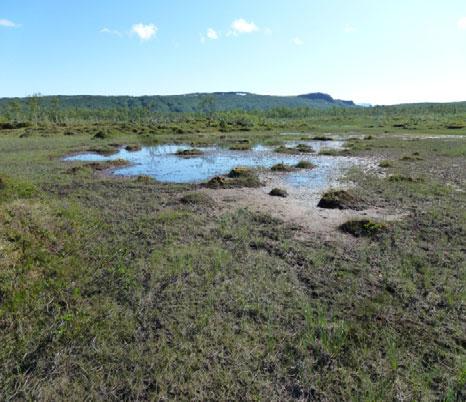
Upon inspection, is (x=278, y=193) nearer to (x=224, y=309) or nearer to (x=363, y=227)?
(x=363, y=227)

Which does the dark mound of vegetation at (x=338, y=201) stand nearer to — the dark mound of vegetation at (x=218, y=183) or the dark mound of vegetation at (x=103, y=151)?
the dark mound of vegetation at (x=218, y=183)

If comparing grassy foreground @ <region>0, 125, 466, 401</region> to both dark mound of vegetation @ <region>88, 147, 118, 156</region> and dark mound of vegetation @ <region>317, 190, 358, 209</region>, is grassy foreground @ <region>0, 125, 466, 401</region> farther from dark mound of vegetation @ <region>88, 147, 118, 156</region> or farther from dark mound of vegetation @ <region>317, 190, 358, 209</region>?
dark mound of vegetation @ <region>88, 147, 118, 156</region>

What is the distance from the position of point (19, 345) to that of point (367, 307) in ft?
21.1

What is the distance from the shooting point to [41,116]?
11525cm

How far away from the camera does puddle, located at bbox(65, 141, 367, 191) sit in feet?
70.3

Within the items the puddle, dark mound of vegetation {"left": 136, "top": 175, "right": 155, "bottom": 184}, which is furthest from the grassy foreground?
the puddle

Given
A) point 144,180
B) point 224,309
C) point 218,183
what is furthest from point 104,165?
point 224,309

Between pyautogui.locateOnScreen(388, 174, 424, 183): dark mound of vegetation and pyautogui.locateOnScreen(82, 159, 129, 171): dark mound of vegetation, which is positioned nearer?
pyautogui.locateOnScreen(388, 174, 424, 183): dark mound of vegetation

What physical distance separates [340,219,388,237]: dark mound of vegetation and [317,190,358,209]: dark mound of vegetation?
8.97 feet

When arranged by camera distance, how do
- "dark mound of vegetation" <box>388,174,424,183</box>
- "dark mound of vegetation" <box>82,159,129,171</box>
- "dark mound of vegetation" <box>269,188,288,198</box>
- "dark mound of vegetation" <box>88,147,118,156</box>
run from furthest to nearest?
"dark mound of vegetation" <box>88,147,118,156</box> → "dark mound of vegetation" <box>82,159,129,171</box> → "dark mound of vegetation" <box>388,174,424,183</box> → "dark mound of vegetation" <box>269,188,288,198</box>

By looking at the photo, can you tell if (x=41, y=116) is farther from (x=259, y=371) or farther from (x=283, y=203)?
(x=259, y=371)

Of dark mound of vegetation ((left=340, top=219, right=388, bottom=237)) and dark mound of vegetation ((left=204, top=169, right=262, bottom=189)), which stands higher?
dark mound of vegetation ((left=204, top=169, right=262, bottom=189))

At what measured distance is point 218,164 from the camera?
2802 cm

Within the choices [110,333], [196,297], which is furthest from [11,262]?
[196,297]
